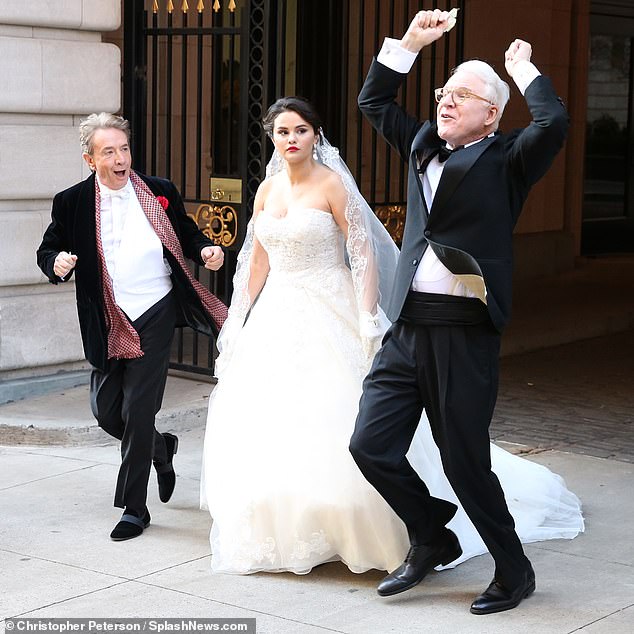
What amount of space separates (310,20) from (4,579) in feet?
22.4

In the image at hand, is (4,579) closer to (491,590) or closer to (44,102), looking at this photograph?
(491,590)

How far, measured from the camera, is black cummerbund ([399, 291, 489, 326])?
4.83 m

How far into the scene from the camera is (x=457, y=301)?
484 centimetres

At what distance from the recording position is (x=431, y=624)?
188 inches

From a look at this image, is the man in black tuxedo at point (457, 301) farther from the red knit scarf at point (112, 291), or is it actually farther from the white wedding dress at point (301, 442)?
the red knit scarf at point (112, 291)

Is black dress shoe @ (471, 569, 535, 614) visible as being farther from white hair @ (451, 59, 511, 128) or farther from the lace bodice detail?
white hair @ (451, 59, 511, 128)

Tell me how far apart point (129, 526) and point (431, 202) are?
6.75 feet

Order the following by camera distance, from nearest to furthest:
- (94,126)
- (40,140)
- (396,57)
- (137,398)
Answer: (396,57) → (94,126) → (137,398) → (40,140)

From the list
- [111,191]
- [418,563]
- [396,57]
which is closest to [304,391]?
[418,563]

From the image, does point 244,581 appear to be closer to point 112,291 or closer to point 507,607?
point 507,607

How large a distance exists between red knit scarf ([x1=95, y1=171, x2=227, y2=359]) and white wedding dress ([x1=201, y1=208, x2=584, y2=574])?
33cm

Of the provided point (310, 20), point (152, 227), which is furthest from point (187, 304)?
point (310, 20)

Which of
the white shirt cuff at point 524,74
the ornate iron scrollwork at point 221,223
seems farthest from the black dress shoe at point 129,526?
the ornate iron scrollwork at point 221,223

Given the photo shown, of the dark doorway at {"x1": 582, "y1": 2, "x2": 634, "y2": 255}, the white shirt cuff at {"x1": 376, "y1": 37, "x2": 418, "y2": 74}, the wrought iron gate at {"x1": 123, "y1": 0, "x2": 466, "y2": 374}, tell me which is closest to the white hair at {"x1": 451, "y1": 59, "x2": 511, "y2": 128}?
the white shirt cuff at {"x1": 376, "y1": 37, "x2": 418, "y2": 74}
